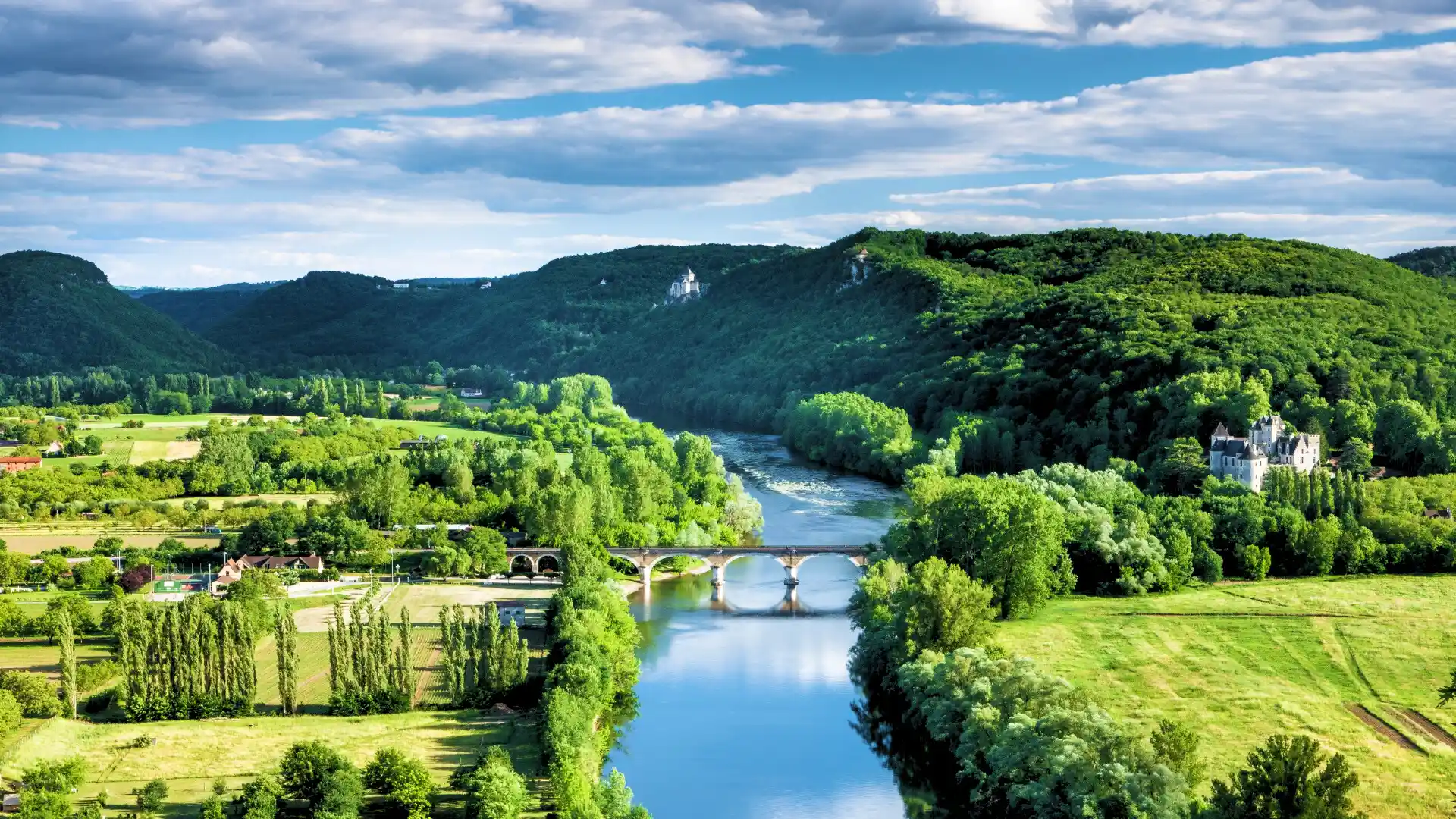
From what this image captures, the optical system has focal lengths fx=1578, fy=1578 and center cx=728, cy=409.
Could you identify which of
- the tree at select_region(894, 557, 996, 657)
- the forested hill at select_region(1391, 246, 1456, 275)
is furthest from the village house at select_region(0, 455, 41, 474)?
the forested hill at select_region(1391, 246, 1456, 275)

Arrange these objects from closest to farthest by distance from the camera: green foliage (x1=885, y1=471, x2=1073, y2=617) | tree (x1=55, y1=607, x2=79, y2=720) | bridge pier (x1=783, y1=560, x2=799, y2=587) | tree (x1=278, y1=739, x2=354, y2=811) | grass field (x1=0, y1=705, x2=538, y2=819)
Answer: tree (x1=278, y1=739, x2=354, y2=811) < grass field (x1=0, y1=705, x2=538, y2=819) < tree (x1=55, y1=607, x2=79, y2=720) < green foliage (x1=885, y1=471, x2=1073, y2=617) < bridge pier (x1=783, y1=560, x2=799, y2=587)

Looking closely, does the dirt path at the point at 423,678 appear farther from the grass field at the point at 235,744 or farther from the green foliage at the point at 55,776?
the green foliage at the point at 55,776

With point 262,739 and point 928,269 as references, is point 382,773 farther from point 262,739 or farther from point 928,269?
point 928,269

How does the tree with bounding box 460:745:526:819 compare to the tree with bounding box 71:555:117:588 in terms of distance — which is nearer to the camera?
the tree with bounding box 460:745:526:819

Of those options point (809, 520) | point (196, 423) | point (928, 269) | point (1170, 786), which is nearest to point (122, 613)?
point (1170, 786)

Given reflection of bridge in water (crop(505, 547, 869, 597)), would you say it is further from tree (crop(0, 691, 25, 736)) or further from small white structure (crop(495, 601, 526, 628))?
tree (crop(0, 691, 25, 736))

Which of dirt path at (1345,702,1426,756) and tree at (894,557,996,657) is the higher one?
tree at (894,557,996,657)
